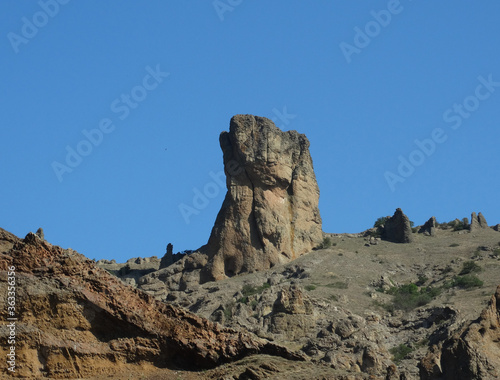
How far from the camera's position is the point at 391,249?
79.5 metres

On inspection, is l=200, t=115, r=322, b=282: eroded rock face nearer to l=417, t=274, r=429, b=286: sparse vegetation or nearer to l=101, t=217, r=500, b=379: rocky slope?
l=101, t=217, r=500, b=379: rocky slope

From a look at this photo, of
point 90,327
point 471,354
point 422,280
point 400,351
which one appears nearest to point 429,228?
point 422,280

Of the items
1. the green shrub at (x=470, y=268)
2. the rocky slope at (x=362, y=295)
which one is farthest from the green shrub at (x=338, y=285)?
the green shrub at (x=470, y=268)

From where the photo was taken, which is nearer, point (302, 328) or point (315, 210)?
point (302, 328)

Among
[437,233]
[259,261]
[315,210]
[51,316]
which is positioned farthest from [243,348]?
[437,233]

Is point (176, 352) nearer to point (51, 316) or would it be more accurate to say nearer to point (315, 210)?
point (51, 316)

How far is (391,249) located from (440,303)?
17.1 meters

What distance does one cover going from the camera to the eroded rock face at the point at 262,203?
74.8 meters

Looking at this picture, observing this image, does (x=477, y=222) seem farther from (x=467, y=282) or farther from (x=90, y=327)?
(x=90, y=327)

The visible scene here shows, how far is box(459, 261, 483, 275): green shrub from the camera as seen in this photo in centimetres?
7004

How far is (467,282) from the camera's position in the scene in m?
66.2

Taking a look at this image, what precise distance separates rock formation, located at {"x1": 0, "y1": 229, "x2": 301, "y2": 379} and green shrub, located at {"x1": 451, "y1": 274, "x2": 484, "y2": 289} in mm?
44513

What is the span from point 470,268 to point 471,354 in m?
48.0

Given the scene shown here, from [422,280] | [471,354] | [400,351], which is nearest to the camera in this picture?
[471,354]
